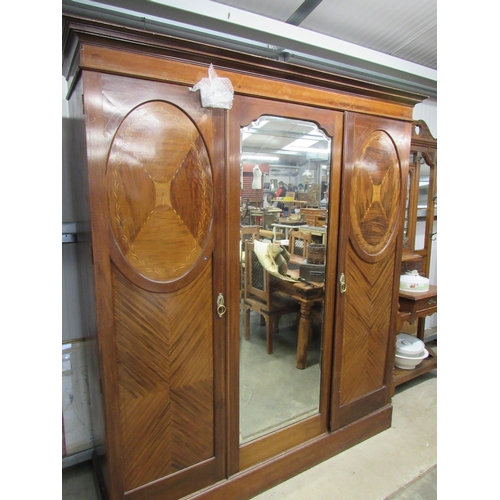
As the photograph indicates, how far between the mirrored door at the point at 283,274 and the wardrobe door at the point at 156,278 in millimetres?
155

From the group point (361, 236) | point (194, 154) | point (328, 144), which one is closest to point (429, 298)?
point (361, 236)

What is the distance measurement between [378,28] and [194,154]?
5.44 feet

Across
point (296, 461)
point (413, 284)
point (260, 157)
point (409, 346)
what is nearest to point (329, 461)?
point (296, 461)

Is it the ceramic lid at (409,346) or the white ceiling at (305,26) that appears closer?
the white ceiling at (305,26)

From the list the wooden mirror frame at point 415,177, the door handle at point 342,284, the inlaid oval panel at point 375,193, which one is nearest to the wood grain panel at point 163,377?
the door handle at point 342,284

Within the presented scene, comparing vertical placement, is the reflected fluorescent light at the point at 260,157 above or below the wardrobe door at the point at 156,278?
above

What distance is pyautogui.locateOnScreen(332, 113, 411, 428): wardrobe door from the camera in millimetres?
1771

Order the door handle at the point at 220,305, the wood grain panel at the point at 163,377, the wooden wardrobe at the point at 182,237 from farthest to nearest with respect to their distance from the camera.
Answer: the door handle at the point at 220,305
the wood grain panel at the point at 163,377
the wooden wardrobe at the point at 182,237

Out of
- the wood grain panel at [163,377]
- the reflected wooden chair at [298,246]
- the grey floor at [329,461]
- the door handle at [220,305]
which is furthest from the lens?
the reflected wooden chair at [298,246]

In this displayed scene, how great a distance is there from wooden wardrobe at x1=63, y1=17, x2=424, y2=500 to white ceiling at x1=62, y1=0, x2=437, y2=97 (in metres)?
0.53

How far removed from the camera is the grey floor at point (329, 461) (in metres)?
1.71

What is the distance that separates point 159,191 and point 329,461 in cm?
179

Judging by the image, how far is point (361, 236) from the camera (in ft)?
6.06

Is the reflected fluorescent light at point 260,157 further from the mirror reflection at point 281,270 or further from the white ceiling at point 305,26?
the white ceiling at point 305,26
